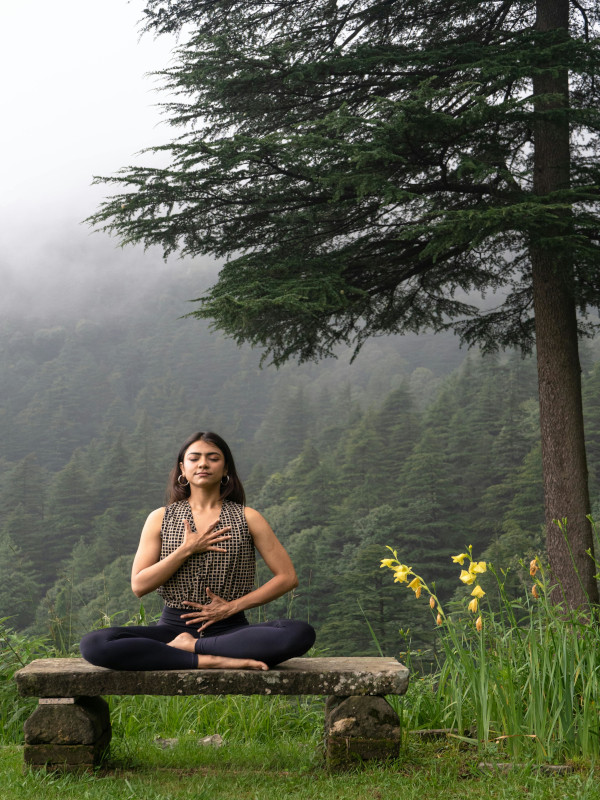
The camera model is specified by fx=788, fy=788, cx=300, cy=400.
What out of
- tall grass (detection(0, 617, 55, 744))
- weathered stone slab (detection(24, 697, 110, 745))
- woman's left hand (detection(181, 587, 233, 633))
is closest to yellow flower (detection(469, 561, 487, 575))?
woman's left hand (detection(181, 587, 233, 633))

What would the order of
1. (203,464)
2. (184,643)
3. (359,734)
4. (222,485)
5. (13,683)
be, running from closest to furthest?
(359,734) < (184,643) < (203,464) < (222,485) < (13,683)

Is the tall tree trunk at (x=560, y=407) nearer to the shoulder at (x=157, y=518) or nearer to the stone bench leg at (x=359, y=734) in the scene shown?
the stone bench leg at (x=359, y=734)

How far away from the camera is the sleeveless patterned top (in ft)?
10.4

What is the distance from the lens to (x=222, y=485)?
11.2ft

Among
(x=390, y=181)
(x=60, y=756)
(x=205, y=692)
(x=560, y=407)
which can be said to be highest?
(x=390, y=181)

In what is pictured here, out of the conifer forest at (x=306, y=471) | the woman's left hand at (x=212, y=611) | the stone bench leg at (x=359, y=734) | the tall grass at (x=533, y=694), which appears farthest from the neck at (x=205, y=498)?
the conifer forest at (x=306, y=471)

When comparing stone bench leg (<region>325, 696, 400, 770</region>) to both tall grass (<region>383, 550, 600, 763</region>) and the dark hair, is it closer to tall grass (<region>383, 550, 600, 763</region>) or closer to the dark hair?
tall grass (<region>383, 550, 600, 763</region>)

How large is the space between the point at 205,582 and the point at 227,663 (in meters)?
0.35

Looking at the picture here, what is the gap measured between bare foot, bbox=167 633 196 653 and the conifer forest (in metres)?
1.19

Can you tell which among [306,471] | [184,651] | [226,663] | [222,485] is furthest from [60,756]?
[306,471]

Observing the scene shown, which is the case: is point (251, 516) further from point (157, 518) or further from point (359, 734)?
point (359, 734)

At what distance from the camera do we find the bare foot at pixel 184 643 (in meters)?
3.04

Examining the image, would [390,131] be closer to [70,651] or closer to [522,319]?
[522,319]

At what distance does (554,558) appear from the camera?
23.7 feet
